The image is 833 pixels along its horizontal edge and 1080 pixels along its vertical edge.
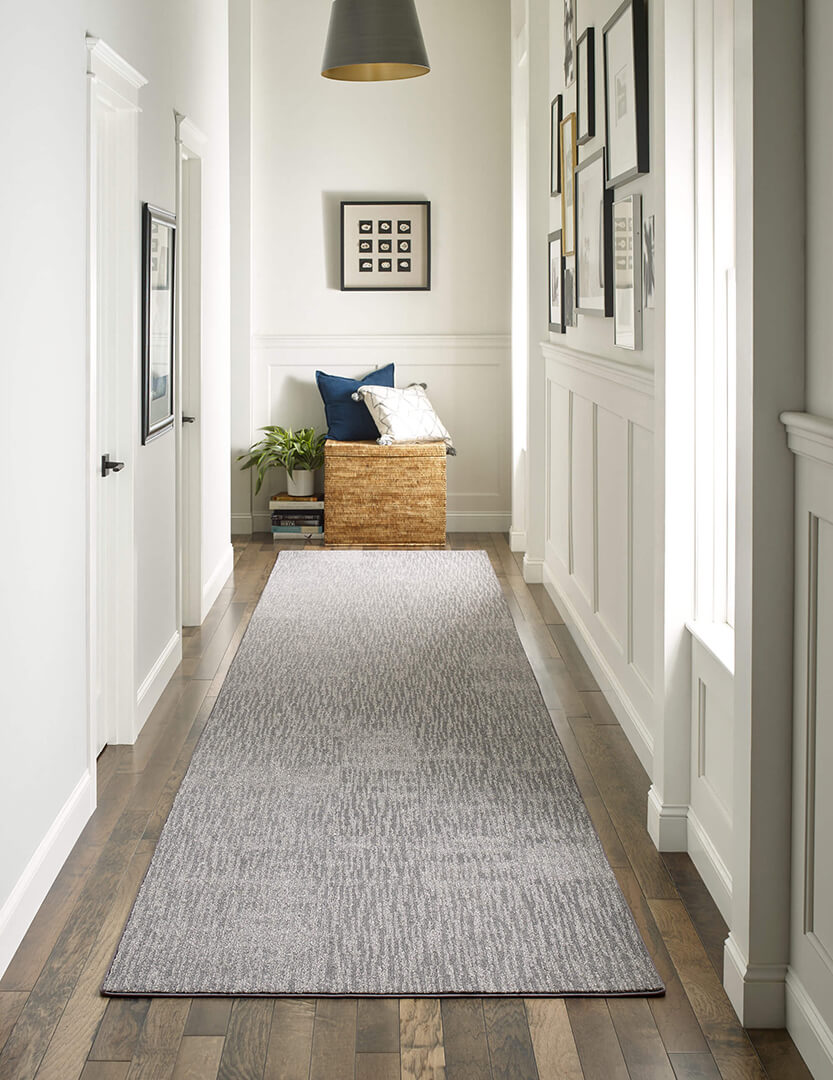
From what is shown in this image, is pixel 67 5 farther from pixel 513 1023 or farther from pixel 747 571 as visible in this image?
pixel 513 1023

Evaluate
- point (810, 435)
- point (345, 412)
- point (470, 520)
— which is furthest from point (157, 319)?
point (470, 520)

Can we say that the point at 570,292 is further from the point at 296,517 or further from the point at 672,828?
the point at 296,517

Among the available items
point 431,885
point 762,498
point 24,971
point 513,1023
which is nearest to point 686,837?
point 431,885

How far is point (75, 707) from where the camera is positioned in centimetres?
314

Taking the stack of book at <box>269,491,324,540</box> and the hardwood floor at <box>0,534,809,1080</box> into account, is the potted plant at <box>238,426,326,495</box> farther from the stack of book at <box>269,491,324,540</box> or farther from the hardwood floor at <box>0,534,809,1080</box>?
the hardwood floor at <box>0,534,809,1080</box>

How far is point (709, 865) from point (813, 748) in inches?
32.2

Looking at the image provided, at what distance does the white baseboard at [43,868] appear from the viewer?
2.49 m

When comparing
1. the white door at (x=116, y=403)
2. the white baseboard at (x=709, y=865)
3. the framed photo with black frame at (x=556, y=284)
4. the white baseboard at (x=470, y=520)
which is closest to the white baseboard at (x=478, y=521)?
the white baseboard at (x=470, y=520)

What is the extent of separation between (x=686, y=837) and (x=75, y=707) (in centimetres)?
162

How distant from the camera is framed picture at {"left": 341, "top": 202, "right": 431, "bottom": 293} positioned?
295 inches

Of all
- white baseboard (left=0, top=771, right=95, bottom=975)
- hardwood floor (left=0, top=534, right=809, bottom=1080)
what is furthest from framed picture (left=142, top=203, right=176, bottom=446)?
hardwood floor (left=0, top=534, right=809, bottom=1080)

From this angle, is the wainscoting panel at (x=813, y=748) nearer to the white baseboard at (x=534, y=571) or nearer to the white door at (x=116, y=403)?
the white door at (x=116, y=403)

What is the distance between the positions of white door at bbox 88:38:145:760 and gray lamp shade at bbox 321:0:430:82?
107 centimetres

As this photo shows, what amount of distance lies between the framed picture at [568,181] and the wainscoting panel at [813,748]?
116 inches
